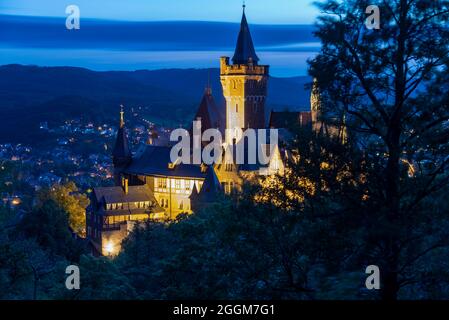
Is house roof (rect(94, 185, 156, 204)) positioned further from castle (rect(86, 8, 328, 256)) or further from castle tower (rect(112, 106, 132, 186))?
castle tower (rect(112, 106, 132, 186))

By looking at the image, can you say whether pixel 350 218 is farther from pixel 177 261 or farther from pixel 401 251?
pixel 177 261

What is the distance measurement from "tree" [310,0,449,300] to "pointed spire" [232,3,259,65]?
5226 cm

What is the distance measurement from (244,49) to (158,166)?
44.3 feet

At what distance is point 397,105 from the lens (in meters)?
13.8

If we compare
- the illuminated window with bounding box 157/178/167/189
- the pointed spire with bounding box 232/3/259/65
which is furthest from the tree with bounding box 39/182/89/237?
the pointed spire with bounding box 232/3/259/65

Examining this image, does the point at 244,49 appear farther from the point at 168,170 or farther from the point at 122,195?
the point at 122,195

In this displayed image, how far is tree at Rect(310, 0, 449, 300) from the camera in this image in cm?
1346

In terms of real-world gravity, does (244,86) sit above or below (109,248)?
above
